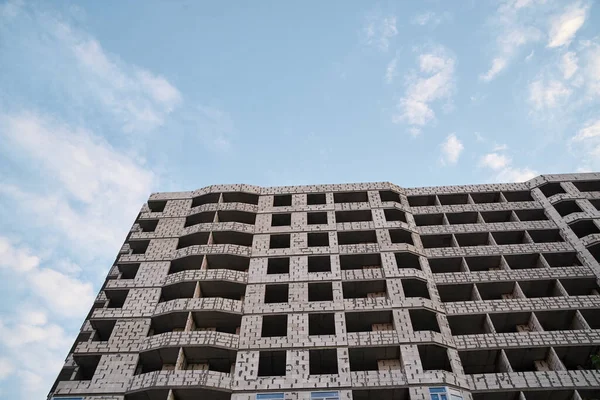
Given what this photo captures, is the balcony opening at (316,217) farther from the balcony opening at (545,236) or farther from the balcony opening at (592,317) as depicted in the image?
the balcony opening at (592,317)

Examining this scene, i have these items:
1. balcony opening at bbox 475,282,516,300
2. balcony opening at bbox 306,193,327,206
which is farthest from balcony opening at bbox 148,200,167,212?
balcony opening at bbox 475,282,516,300

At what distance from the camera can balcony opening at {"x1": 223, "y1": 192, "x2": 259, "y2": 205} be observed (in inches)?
1497

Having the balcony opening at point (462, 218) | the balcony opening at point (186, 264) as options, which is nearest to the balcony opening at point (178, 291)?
the balcony opening at point (186, 264)

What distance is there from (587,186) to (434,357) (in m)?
22.5

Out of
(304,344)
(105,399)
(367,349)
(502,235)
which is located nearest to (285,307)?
(304,344)

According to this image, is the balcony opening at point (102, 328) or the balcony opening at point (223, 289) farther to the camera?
the balcony opening at point (223, 289)

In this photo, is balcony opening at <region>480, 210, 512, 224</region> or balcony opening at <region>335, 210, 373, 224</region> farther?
balcony opening at <region>480, 210, 512, 224</region>

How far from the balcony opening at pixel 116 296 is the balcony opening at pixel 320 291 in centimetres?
1263

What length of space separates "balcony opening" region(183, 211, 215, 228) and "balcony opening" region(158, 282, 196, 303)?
6851 millimetres

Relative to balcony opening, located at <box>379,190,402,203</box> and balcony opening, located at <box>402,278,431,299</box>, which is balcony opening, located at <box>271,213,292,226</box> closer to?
balcony opening, located at <box>379,190,402,203</box>

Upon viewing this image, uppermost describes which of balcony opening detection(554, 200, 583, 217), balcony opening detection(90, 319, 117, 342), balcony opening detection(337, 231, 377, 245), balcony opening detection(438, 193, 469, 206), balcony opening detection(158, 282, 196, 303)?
balcony opening detection(438, 193, 469, 206)

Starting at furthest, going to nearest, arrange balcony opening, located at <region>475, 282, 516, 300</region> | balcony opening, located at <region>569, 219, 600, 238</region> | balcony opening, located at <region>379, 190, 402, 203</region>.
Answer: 1. balcony opening, located at <region>379, 190, 402, 203</region>
2. balcony opening, located at <region>569, 219, 600, 238</region>
3. balcony opening, located at <region>475, 282, 516, 300</region>

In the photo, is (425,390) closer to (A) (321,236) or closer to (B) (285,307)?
(B) (285,307)

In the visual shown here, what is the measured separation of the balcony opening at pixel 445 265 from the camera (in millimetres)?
32844
